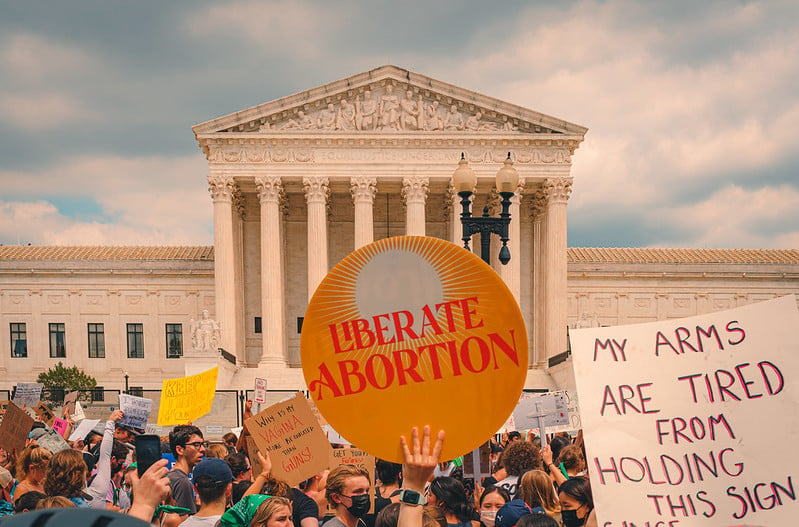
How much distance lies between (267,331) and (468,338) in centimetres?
3909

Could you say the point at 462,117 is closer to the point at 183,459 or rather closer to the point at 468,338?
the point at 183,459

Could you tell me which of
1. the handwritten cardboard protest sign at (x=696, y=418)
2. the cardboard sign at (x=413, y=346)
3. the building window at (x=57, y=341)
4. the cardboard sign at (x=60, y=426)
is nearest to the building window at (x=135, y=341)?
the building window at (x=57, y=341)

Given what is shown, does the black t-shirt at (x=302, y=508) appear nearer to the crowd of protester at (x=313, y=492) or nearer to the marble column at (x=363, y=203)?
the crowd of protester at (x=313, y=492)

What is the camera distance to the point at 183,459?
343 inches

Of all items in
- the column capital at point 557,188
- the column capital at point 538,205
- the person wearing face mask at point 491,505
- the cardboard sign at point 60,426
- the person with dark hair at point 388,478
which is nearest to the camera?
the person wearing face mask at point 491,505

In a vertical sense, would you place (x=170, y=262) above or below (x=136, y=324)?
above

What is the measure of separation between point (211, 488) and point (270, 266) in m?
37.1

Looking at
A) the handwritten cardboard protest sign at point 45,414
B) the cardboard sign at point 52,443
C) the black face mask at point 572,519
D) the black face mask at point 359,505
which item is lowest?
the handwritten cardboard protest sign at point 45,414

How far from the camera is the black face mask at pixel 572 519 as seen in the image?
615cm

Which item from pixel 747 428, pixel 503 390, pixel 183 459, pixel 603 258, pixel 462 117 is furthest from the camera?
pixel 603 258

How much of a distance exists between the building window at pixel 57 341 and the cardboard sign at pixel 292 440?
155 ft

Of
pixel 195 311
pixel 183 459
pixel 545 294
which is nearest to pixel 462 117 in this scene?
pixel 545 294

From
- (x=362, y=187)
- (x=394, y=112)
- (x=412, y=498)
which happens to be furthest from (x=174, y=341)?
(x=412, y=498)

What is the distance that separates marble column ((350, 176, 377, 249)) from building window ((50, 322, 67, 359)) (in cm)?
2159
